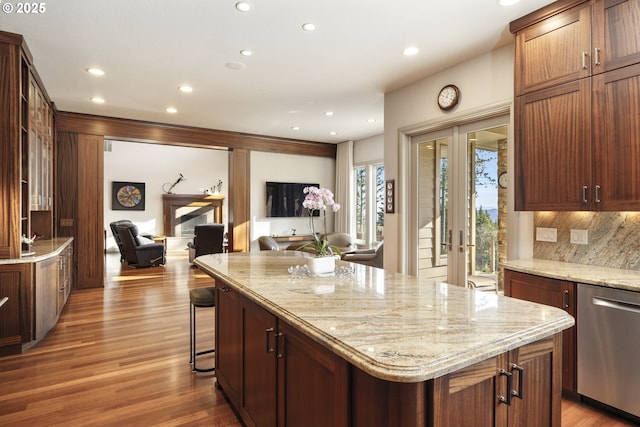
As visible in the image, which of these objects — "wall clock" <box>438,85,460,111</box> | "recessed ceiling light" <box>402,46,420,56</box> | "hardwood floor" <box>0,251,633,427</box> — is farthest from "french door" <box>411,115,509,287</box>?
"hardwood floor" <box>0,251,633,427</box>

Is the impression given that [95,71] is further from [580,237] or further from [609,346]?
[609,346]

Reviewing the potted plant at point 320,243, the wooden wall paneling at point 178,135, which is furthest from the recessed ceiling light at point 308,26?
the wooden wall paneling at point 178,135

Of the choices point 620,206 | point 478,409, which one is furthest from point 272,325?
point 620,206

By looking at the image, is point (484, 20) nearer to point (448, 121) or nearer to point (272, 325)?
point (448, 121)

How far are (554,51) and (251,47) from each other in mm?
2479

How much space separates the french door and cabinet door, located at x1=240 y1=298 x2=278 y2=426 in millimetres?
2522

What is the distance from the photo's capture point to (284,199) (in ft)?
26.2

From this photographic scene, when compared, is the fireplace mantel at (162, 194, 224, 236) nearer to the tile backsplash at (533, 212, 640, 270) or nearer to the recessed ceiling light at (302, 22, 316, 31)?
the recessed ceiling light at (302, 22, 316, 31)

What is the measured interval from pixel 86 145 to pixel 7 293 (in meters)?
3.32

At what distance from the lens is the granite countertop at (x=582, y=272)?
89.4 inches

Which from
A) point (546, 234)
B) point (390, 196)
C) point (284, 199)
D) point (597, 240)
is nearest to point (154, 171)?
point (284, 199)

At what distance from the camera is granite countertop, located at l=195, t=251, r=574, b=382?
3.51 ft

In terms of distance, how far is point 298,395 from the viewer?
1.52 metres

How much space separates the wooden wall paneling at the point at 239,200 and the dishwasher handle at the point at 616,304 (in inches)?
234
